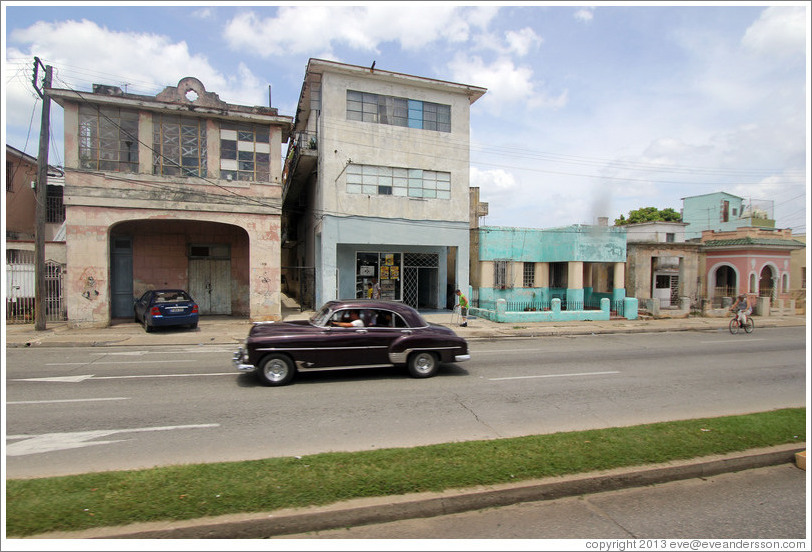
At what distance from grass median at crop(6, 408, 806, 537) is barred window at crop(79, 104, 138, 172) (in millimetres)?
15685

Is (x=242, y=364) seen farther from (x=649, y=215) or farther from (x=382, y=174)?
(x=649, y=215)

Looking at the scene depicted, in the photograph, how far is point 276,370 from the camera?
8.21 metres

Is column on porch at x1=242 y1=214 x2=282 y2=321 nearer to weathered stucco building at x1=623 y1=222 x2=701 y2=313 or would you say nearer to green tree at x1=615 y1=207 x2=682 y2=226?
weathered stucco building at x1=623 y1=222 x2=701 y2=313

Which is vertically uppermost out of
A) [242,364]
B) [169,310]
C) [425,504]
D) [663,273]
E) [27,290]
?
[663,273]

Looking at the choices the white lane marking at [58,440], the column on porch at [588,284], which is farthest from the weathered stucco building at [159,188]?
the column on porch at [588,284]

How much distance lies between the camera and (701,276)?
26812mm

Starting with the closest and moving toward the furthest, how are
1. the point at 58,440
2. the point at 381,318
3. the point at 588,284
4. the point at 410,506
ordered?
the point at 410,506 < the point at 58,440 < the point at 381,318 < the point at 588,284

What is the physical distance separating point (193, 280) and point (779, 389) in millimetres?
20532

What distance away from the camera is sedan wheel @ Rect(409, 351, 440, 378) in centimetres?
898

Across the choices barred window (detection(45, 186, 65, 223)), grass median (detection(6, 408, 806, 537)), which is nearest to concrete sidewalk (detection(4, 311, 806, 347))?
barred window (detection(45, 186, 65, 223))

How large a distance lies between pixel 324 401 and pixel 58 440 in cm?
346

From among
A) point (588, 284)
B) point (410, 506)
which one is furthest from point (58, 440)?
point (588, 284)

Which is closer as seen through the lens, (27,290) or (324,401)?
(324,401)

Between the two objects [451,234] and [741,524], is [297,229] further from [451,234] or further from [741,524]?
[741,524]
